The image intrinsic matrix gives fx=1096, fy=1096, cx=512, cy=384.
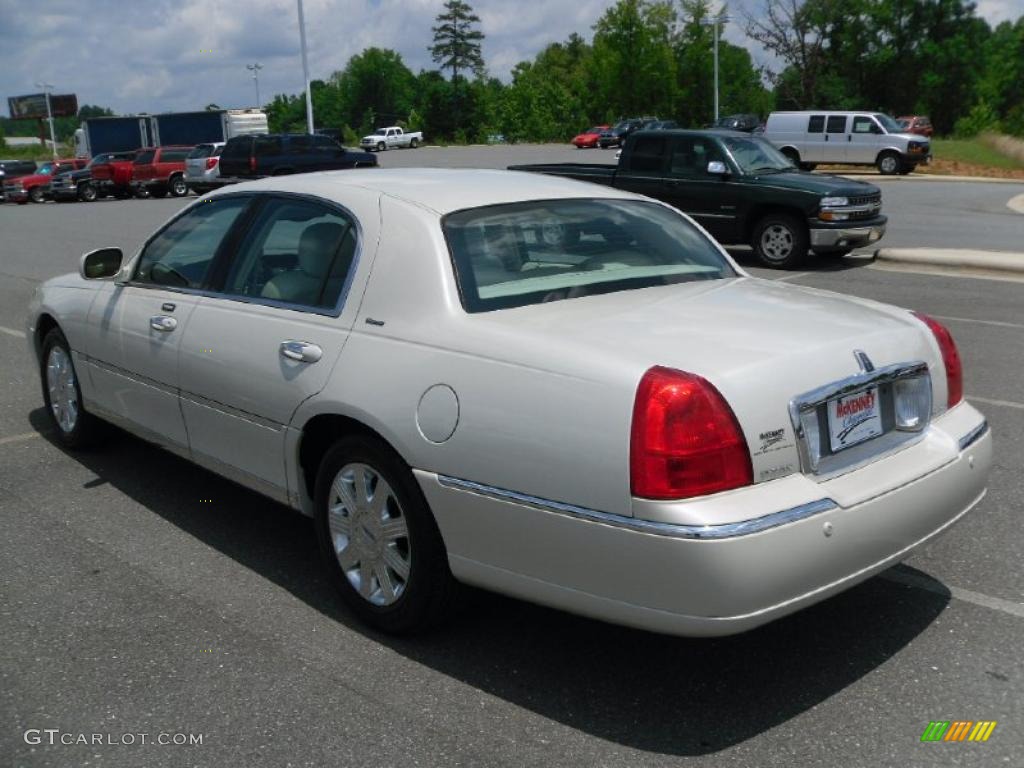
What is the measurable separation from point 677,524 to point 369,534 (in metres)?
1.26

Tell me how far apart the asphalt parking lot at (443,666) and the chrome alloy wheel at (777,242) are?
367 inches

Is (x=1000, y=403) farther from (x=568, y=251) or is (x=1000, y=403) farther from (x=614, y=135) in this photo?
(x=614, y=135)

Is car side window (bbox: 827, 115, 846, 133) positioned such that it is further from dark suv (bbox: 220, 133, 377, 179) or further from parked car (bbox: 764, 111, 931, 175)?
dark suv (bbox: 220, 133, 377, 179)

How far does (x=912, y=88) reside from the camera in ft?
244

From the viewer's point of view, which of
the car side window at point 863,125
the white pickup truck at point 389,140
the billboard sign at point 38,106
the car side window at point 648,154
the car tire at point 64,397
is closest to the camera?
the car tire at point 64,397

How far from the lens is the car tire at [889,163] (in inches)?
1401

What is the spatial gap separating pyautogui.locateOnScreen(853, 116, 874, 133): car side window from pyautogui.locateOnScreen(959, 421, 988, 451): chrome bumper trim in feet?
111

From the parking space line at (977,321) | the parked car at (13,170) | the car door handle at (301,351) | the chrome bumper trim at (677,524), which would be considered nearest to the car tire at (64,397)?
the car door handle at (301,351)

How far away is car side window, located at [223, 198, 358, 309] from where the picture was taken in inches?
162

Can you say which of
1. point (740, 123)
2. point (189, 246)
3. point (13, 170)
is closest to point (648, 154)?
point (189, 246)

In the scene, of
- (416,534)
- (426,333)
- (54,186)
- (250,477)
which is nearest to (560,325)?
(426,333)

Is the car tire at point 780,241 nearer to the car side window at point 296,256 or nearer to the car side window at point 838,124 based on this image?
the car side window at point 296,256

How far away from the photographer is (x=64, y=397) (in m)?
6.09

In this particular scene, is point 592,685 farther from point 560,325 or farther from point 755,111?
point 755,111
